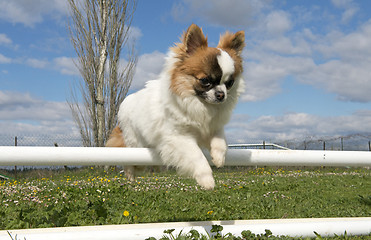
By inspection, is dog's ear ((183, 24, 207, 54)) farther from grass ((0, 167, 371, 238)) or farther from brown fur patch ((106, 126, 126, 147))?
grass ((0, 167, 371, 238))

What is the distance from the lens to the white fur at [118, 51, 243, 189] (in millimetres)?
3285

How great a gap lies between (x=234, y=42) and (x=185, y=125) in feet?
Result: 3.45

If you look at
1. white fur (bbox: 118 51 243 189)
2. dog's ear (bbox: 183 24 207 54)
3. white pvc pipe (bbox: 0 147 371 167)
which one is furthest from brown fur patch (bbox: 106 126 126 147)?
dog's ear (bbox: 183 24 207 54)

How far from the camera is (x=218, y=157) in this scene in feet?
10.8

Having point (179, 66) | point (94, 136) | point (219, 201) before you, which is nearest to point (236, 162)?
point (179, 66)

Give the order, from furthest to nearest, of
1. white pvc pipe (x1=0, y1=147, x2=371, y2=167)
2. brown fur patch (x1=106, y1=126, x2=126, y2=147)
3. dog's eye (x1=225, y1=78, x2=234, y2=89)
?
brown fur patch (x1=106, y1=126, x2=126, y2=147), dog's eye (x1=225, y1=78, x2=234, y2=89), white pvc pipe (x1=0, y1=147, x2=371, y2=167)

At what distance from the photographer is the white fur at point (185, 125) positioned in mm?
3285

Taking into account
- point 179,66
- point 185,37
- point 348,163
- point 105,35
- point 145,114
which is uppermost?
point 105,35

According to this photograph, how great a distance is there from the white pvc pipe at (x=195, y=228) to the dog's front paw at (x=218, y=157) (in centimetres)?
67

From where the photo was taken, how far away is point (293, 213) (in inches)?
228

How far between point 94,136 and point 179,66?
12174 mm

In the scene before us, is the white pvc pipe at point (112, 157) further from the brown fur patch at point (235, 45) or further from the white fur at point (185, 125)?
the brown fur patch at point (235, 45)

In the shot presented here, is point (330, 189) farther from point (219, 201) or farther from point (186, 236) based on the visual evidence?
point (186, 236)

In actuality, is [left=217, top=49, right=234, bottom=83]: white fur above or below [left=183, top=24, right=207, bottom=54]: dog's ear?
below
